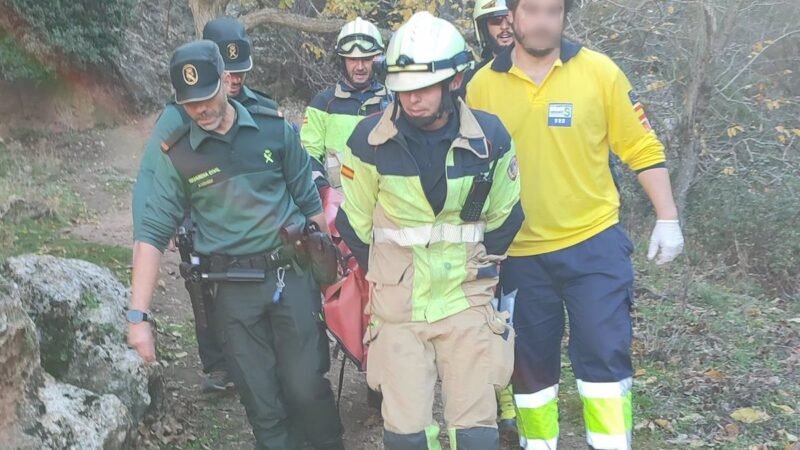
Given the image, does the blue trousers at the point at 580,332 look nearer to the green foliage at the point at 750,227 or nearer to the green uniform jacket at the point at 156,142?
the green uniform jacket at the point at 156,142

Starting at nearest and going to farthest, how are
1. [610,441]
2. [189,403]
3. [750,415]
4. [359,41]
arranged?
[610,441], [750,415], [189,403], [359,41]

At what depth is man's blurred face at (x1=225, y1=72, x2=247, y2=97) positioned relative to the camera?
4.55 metres

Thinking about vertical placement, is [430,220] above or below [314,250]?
above

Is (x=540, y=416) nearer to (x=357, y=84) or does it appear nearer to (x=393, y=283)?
(x=393, y=283)

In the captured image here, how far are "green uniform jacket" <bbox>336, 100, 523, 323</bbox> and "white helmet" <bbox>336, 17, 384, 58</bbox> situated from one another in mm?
2032

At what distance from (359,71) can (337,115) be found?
331 mm

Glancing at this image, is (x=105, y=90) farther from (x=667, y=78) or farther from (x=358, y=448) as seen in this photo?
(x=358, y=448)

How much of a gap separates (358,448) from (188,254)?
1472 millimetres

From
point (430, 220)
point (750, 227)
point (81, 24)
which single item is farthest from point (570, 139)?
point (81, 24)

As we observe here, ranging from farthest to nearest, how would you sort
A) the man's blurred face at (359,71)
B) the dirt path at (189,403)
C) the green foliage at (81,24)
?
1. the green foliage at (81,24)
2. the man's blurred face at (359,71)
3. the dirt path at (189,403)

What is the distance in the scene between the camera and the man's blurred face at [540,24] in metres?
3.59

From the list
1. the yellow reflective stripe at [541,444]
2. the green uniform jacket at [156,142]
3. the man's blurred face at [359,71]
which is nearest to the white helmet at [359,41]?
the man's blurred face at [359,71]

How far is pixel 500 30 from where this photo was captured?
4816 millimetres

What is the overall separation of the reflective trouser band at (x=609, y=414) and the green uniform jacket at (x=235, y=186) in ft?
5.42
